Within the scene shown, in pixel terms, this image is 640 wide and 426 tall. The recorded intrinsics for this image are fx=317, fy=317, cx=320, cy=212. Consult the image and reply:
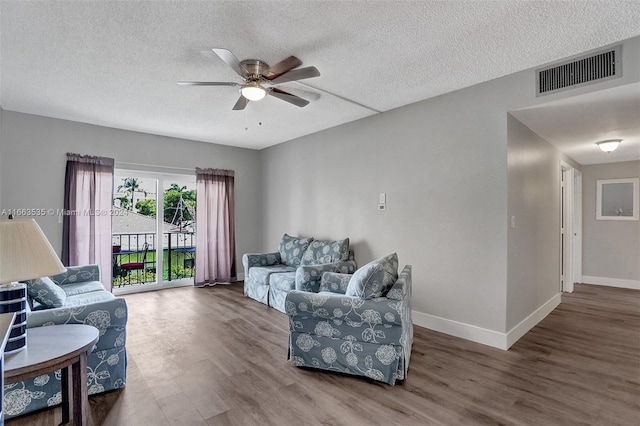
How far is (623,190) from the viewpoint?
5715 millimetres

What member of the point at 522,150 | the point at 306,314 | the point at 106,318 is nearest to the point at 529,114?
the point at 522,150

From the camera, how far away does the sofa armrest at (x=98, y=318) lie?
82.5 inches

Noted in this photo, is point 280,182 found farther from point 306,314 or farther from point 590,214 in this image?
point 590,214

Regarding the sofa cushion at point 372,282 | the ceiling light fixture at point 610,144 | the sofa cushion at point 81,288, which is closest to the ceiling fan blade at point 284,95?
the sofa cushion at point 372,282

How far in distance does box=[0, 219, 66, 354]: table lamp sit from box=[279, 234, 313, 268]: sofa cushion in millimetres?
3512

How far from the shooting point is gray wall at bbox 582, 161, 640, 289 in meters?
5.59

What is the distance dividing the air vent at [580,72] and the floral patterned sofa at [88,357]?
13.1 ft

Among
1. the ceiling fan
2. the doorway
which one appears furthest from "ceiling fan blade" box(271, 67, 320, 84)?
the doorway

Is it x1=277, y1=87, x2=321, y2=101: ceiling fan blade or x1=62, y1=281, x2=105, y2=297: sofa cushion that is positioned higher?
x1=277, y1=87, x2=321, y2=101: ceiling fan blade

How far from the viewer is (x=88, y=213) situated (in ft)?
15.3

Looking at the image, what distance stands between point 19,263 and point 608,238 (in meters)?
8.02

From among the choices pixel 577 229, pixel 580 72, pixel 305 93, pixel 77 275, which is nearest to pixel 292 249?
pixel 305 93

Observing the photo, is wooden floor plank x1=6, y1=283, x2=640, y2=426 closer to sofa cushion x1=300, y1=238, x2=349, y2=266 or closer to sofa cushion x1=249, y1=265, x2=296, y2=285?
sofa cushion x1=249, y1=265, x2=296, y2=285

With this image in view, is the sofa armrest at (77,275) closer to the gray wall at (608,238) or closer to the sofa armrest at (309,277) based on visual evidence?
the sofa armrest at (309,277)
